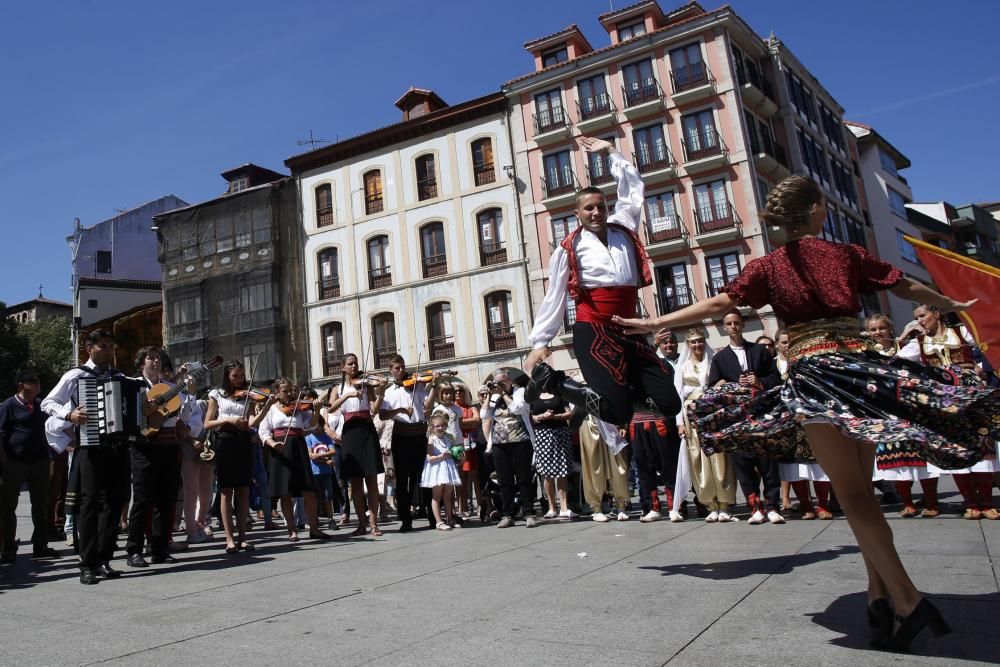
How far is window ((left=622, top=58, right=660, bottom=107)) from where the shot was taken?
31031 mm

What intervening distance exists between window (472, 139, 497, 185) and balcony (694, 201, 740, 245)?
376 inches

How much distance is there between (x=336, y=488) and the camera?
11875 millimetres

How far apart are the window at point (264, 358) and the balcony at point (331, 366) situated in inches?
101

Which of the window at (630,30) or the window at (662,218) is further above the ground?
the window at (630,30)

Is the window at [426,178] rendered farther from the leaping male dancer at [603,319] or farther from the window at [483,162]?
the leaping male dancer at [603,319]

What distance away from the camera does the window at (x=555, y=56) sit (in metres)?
33.7

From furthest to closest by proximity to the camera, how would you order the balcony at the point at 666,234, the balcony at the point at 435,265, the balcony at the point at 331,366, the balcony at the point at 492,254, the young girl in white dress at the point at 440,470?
the balcony at the point at 331,366 < the balcony at the point at 435,265 < the balcony at the point at 492,254 < the balcony at the point at 666,234 < the young girl in white dress at the point at 440,470

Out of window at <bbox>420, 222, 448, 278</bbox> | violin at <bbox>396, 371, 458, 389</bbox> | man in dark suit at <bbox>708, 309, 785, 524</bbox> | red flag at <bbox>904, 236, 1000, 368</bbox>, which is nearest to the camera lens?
red flag at <bbox>904, 236, 1000, 368</bbox>

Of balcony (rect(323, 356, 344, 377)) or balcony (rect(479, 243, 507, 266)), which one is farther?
balcony (rect(323, 356, 344, 377))

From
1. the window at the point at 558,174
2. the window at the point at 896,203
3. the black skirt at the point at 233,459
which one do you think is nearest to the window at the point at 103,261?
the window at the point at 558,174

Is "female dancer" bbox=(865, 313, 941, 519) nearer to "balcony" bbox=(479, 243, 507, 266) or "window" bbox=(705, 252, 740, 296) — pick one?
"window" bbox=(705, 252, 740, 296)

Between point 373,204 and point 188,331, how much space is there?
12.3 m

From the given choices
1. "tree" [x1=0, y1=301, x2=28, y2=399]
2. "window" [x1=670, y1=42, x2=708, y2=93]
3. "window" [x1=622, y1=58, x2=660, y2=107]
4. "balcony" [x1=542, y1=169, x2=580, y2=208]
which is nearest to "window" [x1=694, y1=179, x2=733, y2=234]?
"window" [x1=670, y1=42, x2=708, y2=93]

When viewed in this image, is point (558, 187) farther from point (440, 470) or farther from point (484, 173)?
point (440, 470)
